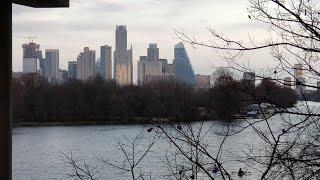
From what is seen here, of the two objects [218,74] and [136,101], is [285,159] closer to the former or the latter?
[218,74]

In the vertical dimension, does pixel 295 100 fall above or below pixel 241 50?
below

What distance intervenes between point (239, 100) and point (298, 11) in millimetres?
706

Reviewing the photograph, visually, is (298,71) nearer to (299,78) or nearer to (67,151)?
(299,78)

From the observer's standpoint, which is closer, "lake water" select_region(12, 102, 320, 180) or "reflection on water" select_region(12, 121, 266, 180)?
"lake water" select_region(12, 102, 320, 180)

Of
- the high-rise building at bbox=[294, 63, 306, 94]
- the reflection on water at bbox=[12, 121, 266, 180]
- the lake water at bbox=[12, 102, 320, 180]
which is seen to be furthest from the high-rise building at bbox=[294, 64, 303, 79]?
the reflection on water at bbox=[12, 121, 266, 180]

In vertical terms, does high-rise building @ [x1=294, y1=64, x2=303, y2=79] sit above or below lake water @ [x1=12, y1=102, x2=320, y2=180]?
above

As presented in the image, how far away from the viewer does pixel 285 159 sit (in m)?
3.21

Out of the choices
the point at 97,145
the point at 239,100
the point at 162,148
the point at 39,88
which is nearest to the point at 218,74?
the point at 239,100

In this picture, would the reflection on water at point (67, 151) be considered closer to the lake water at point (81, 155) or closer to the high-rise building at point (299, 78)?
the lake water at point (81, 155)
